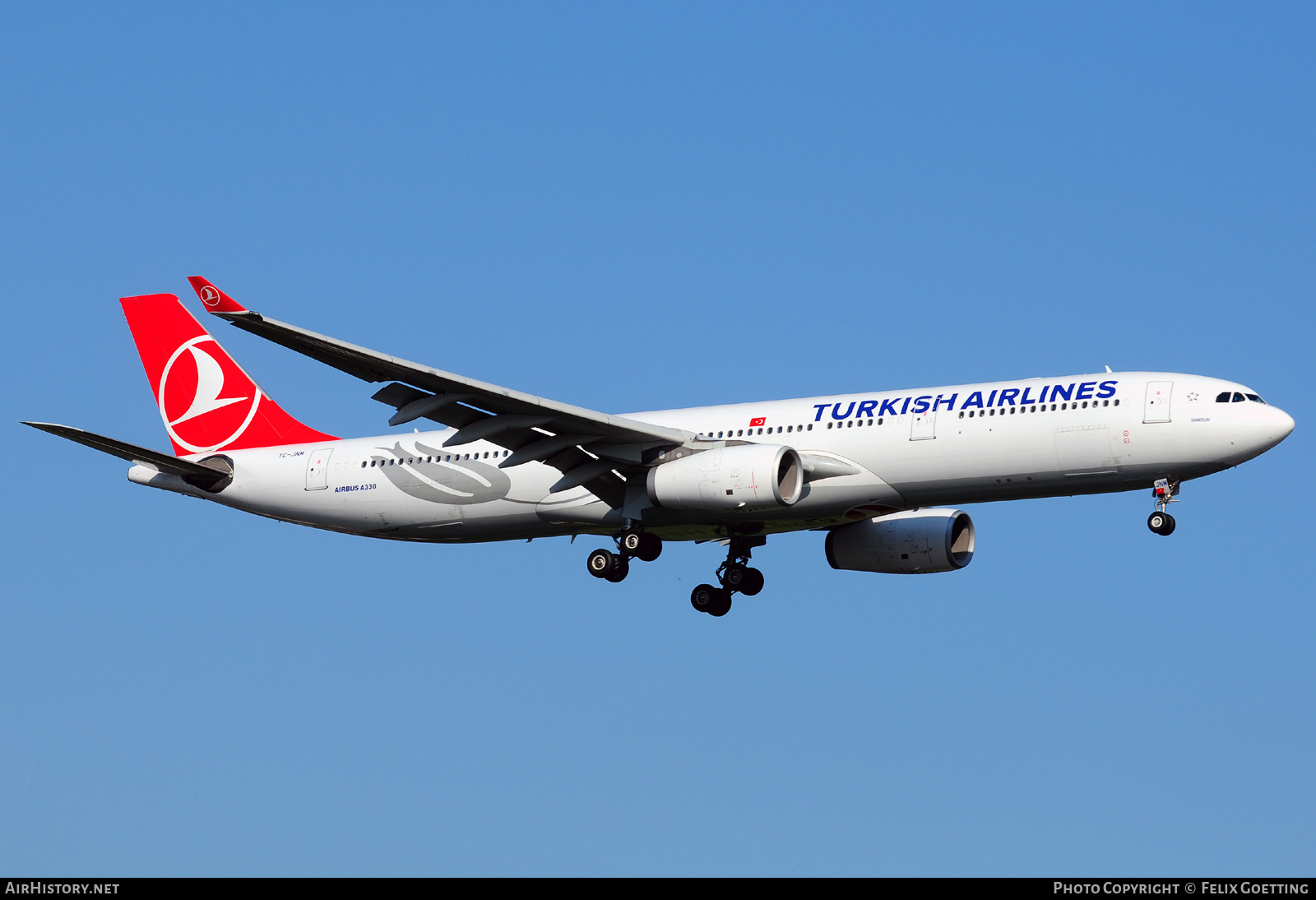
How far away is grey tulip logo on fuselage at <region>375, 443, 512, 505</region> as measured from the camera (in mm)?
42750

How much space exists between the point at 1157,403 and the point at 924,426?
5.10 metres

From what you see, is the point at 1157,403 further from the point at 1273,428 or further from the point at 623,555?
the point at 623,555

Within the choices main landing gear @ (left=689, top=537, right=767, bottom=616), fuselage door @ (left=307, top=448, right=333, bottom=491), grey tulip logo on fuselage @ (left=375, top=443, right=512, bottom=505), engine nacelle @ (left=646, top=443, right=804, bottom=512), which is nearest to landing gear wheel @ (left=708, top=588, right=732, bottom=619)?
main landing gear @ (left=689, top=537, right=767, bottom=616)

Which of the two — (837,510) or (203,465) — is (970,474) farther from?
(203,465)

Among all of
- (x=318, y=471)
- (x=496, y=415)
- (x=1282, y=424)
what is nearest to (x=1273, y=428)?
(x=1282, y=424)

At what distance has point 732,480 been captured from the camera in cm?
3834

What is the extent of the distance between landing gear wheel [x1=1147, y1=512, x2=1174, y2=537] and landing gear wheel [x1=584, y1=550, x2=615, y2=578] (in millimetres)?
12740

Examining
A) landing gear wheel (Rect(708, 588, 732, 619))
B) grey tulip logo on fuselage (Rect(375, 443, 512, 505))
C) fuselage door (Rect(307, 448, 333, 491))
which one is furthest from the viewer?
fuselage door (Rect(307, 448, 333, 491))

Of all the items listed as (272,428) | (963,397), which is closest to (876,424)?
(963,397)

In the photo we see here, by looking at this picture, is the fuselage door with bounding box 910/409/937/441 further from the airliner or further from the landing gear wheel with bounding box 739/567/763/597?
the landing gear wheel with bounding box 739/567/763/597

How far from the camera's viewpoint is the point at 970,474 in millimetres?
37719

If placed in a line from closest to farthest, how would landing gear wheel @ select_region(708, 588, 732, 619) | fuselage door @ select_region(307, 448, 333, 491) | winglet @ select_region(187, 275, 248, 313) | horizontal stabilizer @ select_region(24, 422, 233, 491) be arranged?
winglet @ select_region(187, 275, 248, 313) → horizontal stabilizer @ select_region(24, 422, 233, 491) → landing gear wheel @ select_region(708, 588, 732, 619) → fuselage door @ select_region(307, 448, 333, 491)

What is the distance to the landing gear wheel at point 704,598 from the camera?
44406mm

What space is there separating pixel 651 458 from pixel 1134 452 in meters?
11.1
